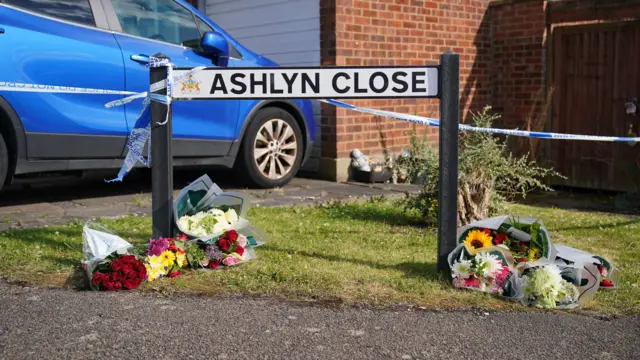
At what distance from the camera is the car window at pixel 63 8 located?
6450 mm

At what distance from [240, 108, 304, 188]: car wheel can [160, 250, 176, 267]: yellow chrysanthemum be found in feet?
11.5

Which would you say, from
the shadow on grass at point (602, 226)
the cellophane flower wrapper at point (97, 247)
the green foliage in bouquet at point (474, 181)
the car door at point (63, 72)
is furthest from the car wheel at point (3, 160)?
the shadow on grass at point (602, 226)

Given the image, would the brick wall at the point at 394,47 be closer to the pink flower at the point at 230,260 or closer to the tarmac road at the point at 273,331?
the pink flower at the point at 230,260

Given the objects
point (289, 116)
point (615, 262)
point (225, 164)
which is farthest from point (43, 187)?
point (615, 262)

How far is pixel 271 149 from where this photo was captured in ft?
27.6

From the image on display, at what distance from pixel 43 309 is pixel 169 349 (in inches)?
36.1

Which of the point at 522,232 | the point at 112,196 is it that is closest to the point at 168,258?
the point at 522,232

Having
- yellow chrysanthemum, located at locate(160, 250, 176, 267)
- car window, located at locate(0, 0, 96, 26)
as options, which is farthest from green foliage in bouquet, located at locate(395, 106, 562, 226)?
car window, located at locate(0, 0, 96, 26)

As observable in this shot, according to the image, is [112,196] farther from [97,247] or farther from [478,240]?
[478,240]

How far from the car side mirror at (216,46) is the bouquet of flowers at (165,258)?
3.08 m

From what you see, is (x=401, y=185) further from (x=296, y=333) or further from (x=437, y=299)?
(x=296, y=333)

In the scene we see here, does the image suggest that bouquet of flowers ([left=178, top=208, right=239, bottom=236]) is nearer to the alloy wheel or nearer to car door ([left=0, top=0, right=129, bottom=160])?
car door ([left=0, top=0, right=129, bottom=160])

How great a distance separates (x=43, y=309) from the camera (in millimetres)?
4043

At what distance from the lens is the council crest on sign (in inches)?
195
